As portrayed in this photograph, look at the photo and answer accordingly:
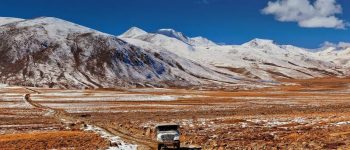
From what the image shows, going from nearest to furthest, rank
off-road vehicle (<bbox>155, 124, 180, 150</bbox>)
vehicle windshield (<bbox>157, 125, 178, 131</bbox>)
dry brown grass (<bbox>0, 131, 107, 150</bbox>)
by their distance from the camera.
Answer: off-road vehicle (<bbox>155, 124, 180, 150</bbox>) → vehicle windshield (<bbox>157, 125, 178, 131</bbox>) → dry brown grass (<bbox>0, 131, 107, 150</bbox>)

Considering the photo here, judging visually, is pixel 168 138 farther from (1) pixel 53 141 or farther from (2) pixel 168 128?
(1) pixel 53 141

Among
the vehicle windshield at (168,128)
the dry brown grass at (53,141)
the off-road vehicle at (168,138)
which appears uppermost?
the vehicle windshield at (168,128)

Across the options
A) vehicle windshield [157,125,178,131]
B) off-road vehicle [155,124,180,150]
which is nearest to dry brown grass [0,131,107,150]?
vehicle windshield [157,125,178,131]

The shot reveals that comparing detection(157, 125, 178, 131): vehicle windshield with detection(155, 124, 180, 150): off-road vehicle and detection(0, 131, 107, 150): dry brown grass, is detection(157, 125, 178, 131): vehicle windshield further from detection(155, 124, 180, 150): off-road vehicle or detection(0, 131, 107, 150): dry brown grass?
detection(0, 131, 107, 150): dry brown grass

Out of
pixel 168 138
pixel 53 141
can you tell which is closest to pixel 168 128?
pixel 168 138

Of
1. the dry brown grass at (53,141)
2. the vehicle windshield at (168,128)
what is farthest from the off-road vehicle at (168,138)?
the dry brown grass at (53,141)

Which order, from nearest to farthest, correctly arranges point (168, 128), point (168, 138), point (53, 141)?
point (168, 138)
point (168, 128)
point (53, 141)

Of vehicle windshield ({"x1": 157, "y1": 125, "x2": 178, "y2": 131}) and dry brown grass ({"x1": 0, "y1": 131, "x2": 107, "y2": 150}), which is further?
dry brown grass ({"x1": 0, "y1": 131, "x2": 107, "y2": 150})

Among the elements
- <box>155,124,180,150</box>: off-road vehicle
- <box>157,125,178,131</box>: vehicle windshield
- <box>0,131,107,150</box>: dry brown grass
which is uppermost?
<box>157,125,178,131</box>: vehicle windshield

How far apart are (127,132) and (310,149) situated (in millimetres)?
22331

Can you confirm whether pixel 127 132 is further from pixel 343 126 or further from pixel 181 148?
pixel 343 126

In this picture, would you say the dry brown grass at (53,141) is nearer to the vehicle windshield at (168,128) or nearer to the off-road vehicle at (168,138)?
the vehicle windshield at (168,128)

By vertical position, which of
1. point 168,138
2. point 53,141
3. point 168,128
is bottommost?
point 53,141

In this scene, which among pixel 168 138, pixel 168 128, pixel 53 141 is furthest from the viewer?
pixel 53 141
